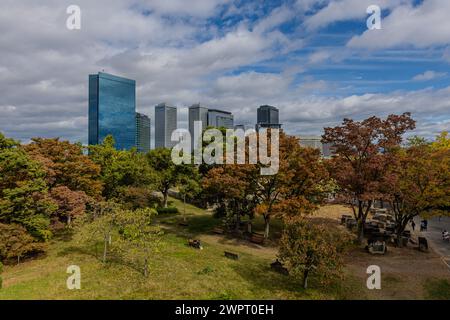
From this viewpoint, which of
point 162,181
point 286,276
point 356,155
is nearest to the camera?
point 286,276

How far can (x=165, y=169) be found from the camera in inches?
1252

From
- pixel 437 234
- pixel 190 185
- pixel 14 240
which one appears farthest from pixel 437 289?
pixel 14 240

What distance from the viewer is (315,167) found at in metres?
20.4

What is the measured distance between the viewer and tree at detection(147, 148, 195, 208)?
29328 millimetres

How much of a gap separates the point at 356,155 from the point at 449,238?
963cm

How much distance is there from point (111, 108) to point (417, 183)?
87004 millimetres

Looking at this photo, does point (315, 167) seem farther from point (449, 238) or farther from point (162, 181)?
point (162, 181)

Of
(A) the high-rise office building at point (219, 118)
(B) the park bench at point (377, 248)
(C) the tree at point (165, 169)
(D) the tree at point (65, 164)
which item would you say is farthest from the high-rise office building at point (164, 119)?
(B) the park bench at point (377, 248)

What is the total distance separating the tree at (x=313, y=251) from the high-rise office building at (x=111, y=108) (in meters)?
84.7

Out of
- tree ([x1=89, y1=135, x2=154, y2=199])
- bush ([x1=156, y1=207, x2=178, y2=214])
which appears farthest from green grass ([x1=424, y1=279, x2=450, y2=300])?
bush ([x1=156, y1=207, x2=178, y2=214])

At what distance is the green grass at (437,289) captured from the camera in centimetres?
1252

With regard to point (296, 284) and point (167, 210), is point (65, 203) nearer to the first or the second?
point (167, 210)
